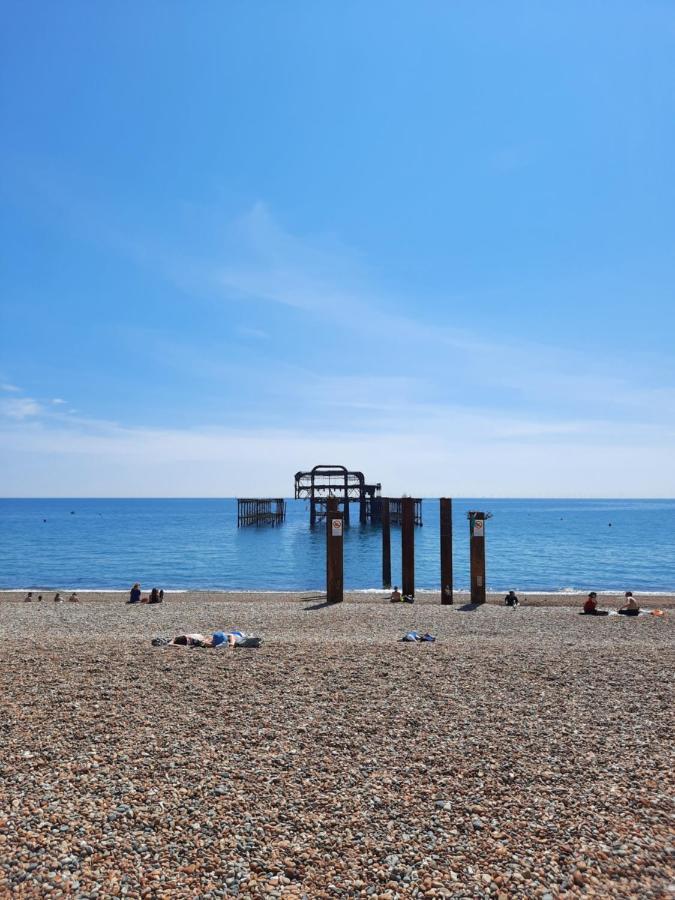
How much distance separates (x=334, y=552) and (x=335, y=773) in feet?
42.9

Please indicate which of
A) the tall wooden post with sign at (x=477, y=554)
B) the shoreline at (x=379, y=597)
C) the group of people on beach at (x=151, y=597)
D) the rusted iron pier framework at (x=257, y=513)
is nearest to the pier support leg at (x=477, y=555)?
the tall wooden post with sign at (x=477, y=554)

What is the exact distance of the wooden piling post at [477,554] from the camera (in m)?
17.9

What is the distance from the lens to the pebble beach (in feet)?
Result: 12.5

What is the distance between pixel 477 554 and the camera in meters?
18.1

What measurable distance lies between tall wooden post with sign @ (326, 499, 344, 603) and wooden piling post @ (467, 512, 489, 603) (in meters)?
3.79

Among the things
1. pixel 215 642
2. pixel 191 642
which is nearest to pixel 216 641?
pixel 215 642

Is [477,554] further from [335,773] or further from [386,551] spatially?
[335,773]

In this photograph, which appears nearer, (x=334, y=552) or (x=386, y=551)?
(x=334, y=552)

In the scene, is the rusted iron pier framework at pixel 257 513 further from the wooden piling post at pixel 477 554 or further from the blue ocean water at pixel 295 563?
the wooden piling post at pixel 477 554

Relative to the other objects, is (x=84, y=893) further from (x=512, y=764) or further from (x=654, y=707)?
(x=654, y=707)

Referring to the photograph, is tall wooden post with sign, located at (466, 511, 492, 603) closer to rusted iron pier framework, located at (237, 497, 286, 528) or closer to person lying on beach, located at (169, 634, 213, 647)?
person lying on beach, located at (169, 634, 213, 647)

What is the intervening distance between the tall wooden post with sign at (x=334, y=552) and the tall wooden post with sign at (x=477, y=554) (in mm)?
3792

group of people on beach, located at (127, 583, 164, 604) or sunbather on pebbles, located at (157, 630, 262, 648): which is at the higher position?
sunbather on pebbles, located at (157, 630, 262, 648)

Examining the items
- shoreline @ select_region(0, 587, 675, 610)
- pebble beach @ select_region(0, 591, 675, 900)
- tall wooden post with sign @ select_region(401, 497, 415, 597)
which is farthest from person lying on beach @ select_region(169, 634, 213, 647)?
shoreline @ select_region(0, 587, 675, 610)
